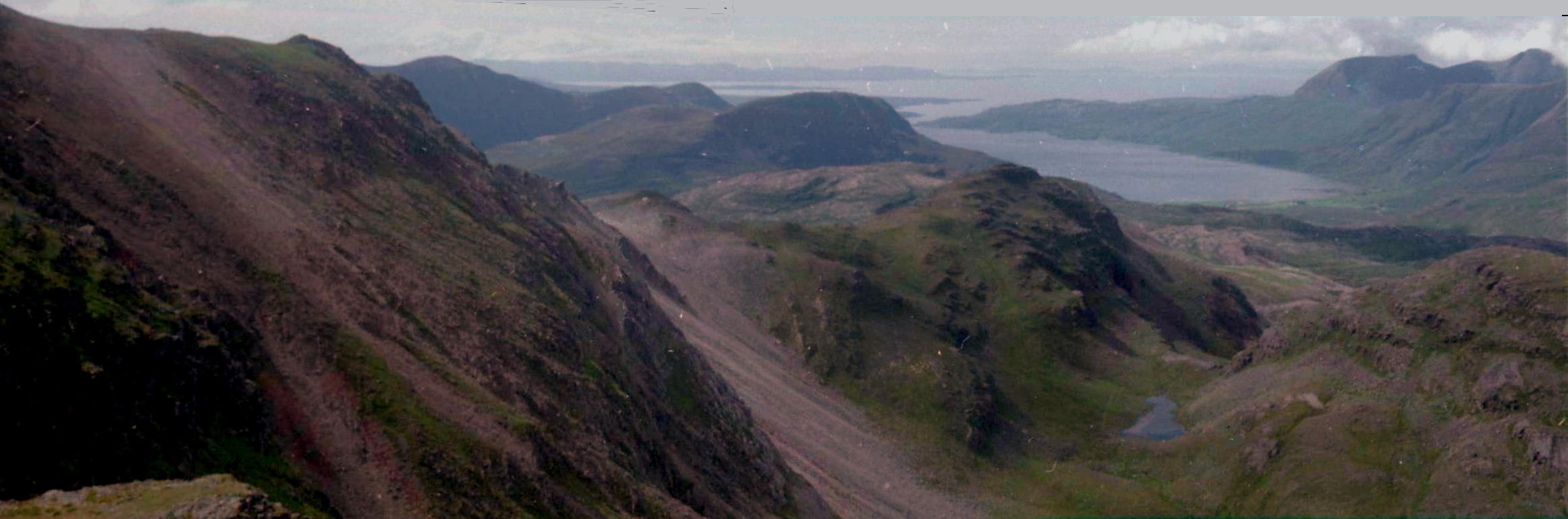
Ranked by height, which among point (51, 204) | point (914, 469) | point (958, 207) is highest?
point (51, 204)

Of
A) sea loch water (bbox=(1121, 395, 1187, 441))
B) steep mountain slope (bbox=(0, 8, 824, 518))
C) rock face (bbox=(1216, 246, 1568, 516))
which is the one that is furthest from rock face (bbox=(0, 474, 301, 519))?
sea loch water (bbox=(1121, 395, 1187, 441))

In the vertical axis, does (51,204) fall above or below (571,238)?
above

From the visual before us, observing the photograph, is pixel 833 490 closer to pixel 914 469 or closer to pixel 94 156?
pixel 914 469

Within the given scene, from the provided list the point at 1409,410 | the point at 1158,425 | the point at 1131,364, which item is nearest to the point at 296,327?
the point at 1409,410

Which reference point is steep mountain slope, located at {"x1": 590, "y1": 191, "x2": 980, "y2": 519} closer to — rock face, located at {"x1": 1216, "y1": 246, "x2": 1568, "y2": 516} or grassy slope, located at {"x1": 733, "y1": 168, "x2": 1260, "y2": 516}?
grassy slope, located at {"x1": 733, "y1": 168, "x2": 1260, "y2": 516}

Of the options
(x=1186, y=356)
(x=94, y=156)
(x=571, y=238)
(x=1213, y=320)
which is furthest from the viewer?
(x=1213, y=320)

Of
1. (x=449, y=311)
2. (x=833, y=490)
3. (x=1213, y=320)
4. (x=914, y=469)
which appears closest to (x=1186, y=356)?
(x=1213, y=320)

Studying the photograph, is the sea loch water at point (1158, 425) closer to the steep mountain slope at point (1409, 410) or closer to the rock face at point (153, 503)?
the steep mountain slope at point (1409, 410)
